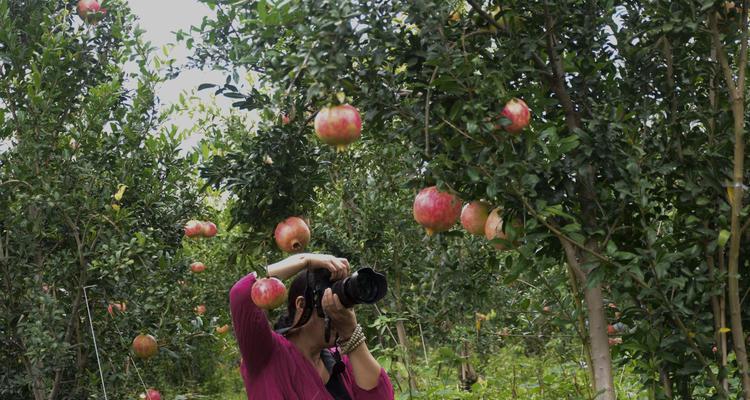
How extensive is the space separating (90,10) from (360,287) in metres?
3.47

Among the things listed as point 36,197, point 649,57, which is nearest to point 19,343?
point 36,197

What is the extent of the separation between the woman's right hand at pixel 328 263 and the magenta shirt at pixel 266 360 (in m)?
0.17

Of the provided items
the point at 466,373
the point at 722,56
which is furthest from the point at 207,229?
the point at 722,56

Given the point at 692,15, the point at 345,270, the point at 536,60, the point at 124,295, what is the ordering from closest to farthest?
the point at 692,15, the point at 536,60, the point at 345,270, the point at 124,295

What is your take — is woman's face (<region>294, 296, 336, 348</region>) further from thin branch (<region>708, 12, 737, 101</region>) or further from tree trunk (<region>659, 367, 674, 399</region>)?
thin branch (<region>708, 12, 737, 101</region>)

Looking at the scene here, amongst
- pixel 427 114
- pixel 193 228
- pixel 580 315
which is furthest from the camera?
pixel 193 228

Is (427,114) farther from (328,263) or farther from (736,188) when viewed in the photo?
(736,188)

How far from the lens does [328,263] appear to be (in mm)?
2256

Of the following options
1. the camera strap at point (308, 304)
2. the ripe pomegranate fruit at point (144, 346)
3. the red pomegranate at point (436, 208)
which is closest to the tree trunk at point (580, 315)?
the red pomegranate at point (436, 208)

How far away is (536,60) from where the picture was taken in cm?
214

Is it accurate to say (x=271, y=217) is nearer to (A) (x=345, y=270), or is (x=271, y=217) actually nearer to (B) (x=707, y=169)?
(A) (x=345, y=270)

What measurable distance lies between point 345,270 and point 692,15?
111cm

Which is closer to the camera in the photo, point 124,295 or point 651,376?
point 651,376

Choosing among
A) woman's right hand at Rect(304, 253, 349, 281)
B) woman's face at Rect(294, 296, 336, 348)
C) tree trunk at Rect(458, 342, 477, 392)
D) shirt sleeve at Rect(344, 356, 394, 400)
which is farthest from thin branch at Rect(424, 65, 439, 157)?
tree trunk at Rect(458, 342, 477, 392)
